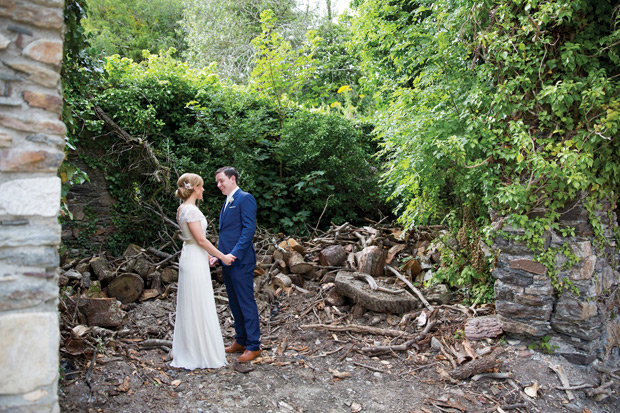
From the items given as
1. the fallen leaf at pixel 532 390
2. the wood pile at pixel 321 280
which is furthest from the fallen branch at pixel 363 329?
the fallen leaf at pixel 532 390

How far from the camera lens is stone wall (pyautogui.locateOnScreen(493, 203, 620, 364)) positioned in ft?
14.2

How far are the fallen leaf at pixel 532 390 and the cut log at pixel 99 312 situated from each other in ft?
14.1

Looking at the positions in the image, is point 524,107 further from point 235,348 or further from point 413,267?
point 235,348

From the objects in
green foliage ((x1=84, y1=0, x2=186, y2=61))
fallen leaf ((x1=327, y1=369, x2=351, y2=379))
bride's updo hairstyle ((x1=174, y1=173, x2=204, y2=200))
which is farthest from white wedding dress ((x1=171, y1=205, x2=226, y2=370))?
green foliage ((x1=84, y1=0, x2=186, y2=61))

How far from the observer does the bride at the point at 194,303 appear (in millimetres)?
4117

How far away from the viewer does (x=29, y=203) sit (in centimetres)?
206

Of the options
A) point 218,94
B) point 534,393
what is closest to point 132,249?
point 218,94

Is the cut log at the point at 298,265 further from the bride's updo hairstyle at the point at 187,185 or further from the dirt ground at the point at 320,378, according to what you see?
the bride's updo hairstyle at the point at 187,185

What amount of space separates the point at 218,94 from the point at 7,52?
6.04 metres

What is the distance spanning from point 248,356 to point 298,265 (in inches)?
84.6

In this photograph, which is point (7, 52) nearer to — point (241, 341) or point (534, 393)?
point (241, 341)

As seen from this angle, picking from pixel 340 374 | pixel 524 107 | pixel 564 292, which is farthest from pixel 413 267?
pixel 524 107

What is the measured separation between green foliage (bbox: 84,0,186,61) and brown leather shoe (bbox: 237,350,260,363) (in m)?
12.9

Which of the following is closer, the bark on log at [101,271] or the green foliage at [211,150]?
the bark on log at [101,271]
